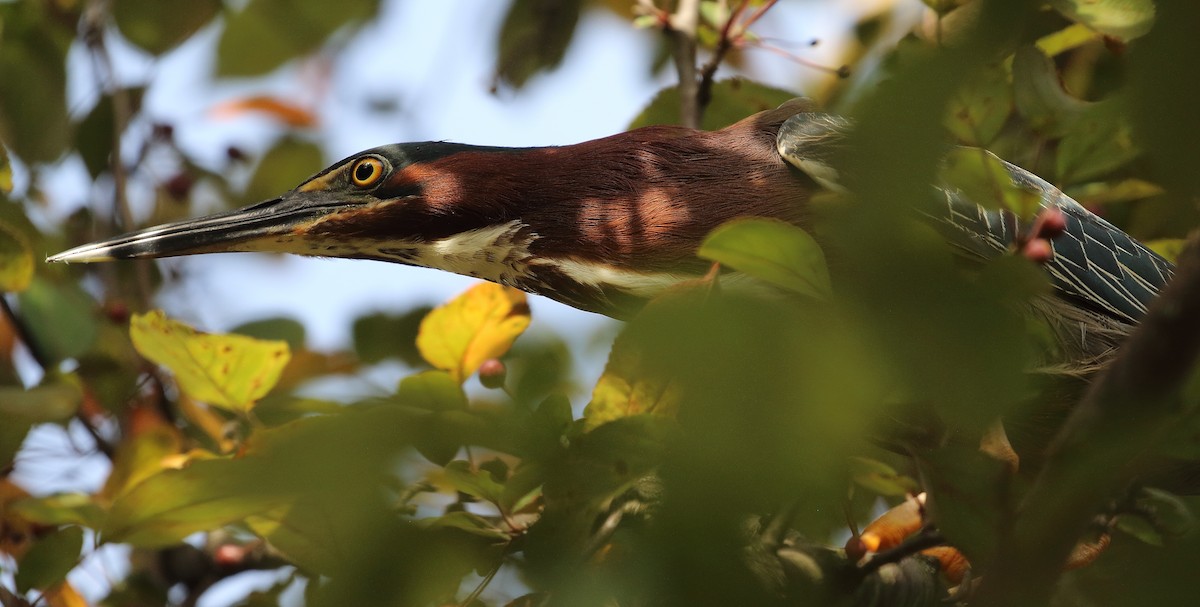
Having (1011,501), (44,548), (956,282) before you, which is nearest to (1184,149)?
(956,282)

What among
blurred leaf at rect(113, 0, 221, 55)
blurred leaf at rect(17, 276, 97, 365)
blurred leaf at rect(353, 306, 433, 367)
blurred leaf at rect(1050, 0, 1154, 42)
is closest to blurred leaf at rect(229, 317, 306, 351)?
blurred leaf at rect(353, 306, 433, 367)

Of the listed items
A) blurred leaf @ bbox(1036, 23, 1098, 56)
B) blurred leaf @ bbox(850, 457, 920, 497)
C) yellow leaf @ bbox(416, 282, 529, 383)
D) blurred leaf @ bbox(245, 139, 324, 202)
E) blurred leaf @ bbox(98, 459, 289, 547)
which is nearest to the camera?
blurred leaf @ bbox(98, 459, 289, 547)

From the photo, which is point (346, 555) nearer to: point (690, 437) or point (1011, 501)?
point (690, 437)

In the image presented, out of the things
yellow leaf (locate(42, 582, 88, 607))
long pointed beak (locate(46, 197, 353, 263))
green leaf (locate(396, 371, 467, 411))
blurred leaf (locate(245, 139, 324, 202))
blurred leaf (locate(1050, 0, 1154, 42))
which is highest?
blurred leaf (locate(1050, 0, 1154, 42))

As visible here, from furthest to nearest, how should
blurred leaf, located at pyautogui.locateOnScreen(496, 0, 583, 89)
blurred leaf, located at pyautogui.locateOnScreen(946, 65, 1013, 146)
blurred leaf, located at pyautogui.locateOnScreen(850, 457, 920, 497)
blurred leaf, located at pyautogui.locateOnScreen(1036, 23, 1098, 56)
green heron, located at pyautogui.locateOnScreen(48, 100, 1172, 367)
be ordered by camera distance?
blurred leaf, located at pyautogui.locateOnScreen(496, 0, 583, 89), blurred leaf, located at pyautogui.locateOnScreen(1036, 23, 1098, 56), green heron, located at pyautogui.locateOnScreen(48, 100, 1172, 367), blurred leaf, located at pyautogui.locateOnScreen(946, 65, 1013, 146), blurred leaf, located at pyautogui.locateOnScreen(850, 457, 920, 497)

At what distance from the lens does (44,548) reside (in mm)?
2113

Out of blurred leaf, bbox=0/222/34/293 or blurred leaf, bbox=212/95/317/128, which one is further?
blurred leaf, bbox=212/95/317/128

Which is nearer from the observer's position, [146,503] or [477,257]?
[146,503]

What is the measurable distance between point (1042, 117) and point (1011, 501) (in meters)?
1.42

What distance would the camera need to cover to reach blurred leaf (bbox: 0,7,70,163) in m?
3.09

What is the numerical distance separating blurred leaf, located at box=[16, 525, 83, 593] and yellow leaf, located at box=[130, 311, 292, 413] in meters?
0.33

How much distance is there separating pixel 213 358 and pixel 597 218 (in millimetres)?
899

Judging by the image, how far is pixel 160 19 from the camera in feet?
11.2

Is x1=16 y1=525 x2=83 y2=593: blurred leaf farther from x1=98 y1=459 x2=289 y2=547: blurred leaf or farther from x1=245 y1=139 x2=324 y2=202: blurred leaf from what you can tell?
x1=245 y1=139 x2=324 y2=202: blurred leaf
